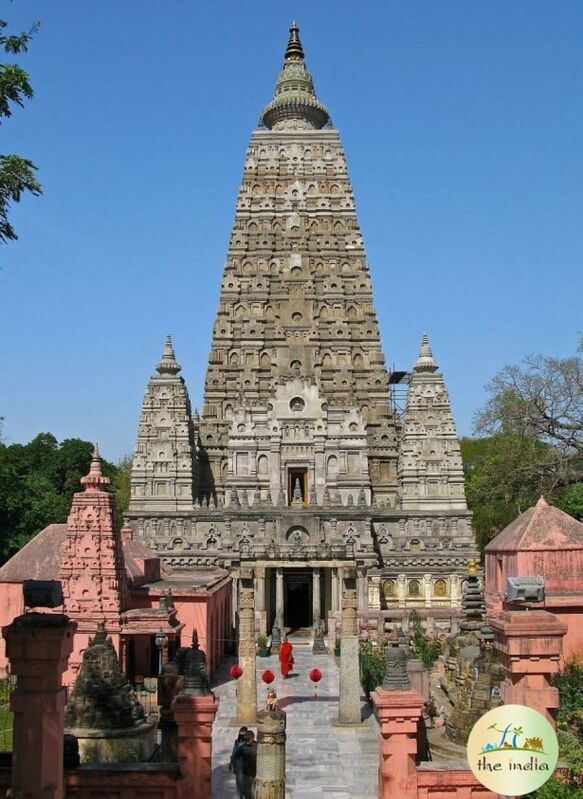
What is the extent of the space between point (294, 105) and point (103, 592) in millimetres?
46178

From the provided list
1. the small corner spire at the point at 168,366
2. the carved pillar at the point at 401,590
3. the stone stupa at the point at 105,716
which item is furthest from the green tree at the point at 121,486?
the stone stupa at the point at 105,716

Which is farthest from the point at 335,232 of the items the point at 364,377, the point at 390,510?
the point at 390,510

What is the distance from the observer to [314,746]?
72.6 ft

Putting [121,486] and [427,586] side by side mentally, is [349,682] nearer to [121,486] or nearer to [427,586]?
[427,586]

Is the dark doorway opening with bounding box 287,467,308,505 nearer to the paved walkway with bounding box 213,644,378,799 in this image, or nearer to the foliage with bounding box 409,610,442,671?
the foliage with bounding box 409,610,442,671

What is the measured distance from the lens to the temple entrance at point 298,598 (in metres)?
48.6

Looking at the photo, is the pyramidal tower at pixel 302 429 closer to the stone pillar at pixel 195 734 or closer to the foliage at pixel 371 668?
the foliage at pixel 371 668

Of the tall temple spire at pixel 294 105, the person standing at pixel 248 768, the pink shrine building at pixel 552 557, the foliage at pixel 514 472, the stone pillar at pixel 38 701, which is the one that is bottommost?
the person standing at pixel 248 768

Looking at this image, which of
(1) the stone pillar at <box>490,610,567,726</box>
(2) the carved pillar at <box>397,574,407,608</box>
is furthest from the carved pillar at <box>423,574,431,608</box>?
(1) the stone pillar at <box>490,610,567,726</box>

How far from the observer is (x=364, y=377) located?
58.5m

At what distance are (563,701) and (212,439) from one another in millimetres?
40545

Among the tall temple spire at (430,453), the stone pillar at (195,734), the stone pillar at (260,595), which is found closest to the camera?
the stone pillar at (195,734)

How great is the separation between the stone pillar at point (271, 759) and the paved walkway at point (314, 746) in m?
3.15

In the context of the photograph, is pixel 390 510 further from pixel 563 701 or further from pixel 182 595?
pixel 563 701
